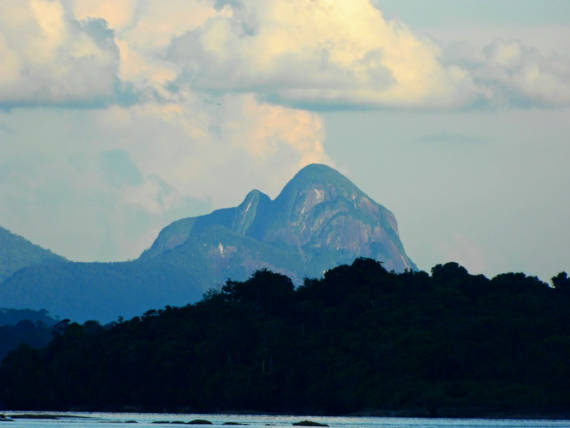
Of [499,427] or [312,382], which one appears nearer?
[499,427]

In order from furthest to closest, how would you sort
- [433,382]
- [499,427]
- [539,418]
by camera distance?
[433,382] < [539,418] < [499,427]

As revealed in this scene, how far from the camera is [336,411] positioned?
634ft

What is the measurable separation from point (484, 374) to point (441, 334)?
10847 mm

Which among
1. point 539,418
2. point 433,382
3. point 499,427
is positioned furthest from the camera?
point 433,382

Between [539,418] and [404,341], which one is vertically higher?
Result: [404,341]

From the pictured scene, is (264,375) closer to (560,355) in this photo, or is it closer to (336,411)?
(336,411)

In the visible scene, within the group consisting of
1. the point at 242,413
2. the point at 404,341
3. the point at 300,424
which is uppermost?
the point at 404,341

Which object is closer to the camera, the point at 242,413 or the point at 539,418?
the point at 539,418

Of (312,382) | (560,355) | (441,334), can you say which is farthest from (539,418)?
(312,382)

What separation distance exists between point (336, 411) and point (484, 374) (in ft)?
Result: 85.8

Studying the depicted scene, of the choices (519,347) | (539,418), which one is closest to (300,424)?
(539,418)

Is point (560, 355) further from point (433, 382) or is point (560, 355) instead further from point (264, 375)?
point (264, 375)

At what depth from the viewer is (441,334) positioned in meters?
193

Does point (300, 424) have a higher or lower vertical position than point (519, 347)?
lower
